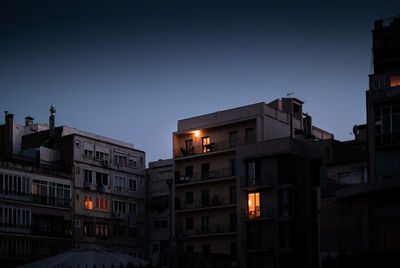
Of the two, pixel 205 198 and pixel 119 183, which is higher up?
pixel 119 183

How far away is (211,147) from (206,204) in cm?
533

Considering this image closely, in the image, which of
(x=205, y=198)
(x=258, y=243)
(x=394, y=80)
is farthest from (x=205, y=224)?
(x=394, y=80)

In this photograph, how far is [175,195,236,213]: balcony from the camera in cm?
6319

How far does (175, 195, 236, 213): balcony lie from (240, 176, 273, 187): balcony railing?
382 centimetres

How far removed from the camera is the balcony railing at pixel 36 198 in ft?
192

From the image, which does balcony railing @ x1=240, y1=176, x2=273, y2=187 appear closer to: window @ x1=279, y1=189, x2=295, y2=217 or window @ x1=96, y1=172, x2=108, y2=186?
window @ x1=279, y1=189, x2=295, y2=217

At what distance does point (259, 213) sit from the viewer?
189 ft

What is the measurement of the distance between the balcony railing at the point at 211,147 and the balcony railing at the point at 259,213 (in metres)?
6.97

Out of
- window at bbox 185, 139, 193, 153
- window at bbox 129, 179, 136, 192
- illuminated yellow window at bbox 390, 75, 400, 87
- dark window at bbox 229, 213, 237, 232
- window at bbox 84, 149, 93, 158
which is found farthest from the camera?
window at bbox 129, 179, 136, 192

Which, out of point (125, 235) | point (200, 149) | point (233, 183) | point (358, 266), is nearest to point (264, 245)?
point (233, 183)

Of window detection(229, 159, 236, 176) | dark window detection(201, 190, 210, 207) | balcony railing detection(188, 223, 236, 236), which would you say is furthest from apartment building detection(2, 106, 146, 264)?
window detection(229, 159, 236, 176)

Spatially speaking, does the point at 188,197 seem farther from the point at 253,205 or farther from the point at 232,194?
the point at 253,205

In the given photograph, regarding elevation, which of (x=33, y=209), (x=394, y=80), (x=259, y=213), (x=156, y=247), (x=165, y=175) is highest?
(x=394, y=80)

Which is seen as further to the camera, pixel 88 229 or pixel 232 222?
pixel 88 229
